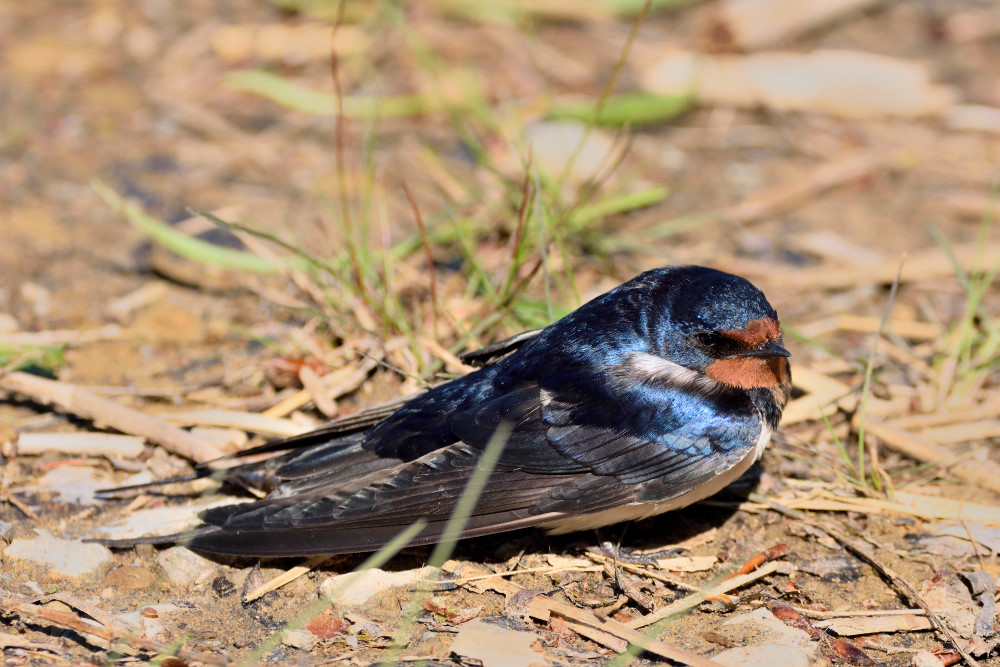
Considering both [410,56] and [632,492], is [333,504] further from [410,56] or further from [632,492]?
[410,56]

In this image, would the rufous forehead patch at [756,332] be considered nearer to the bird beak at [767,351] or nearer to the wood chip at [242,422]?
the bird beak at [767,351]

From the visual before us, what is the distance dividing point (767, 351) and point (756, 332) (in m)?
0.06

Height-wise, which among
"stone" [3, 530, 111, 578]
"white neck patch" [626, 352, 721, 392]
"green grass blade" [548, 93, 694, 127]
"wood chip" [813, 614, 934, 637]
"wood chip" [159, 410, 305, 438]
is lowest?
"wood chip" [813, 614, 934, 637]

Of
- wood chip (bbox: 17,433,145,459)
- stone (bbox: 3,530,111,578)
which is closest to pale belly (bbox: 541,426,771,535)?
stone (bbox: 3,530,111,578)

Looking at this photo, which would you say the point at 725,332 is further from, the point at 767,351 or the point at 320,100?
the point at 320,100

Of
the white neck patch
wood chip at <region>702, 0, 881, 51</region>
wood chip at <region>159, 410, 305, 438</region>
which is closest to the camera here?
the white neck patch

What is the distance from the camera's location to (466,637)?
2.52 m

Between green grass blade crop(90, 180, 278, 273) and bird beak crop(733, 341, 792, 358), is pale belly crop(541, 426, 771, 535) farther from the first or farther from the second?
green grass blade crop(90, 180, 278, 273)

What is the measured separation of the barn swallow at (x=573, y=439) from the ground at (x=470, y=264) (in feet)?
0.70

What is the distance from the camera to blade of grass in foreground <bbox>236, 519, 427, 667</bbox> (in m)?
2.37

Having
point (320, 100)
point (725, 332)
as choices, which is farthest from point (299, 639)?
point (320, 100)

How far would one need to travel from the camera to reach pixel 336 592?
2.66 m

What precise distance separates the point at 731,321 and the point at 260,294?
2055 millimetres

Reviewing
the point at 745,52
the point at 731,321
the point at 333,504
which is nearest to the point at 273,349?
the point at 333,504
